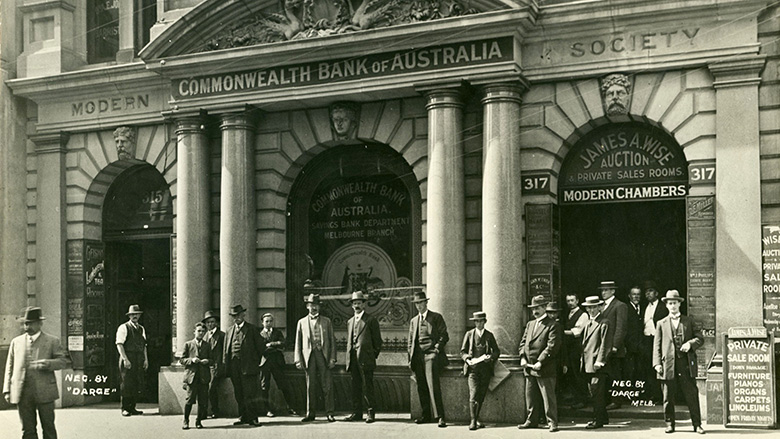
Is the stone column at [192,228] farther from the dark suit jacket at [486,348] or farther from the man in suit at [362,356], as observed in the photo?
the dark suit jacket at [486,348]

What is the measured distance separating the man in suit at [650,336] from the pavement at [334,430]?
798 millimetres

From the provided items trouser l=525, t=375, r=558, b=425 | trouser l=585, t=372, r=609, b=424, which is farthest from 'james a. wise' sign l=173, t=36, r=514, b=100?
trouser l=585, t=372, r=609, b=424

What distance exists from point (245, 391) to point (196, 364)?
90 centimetres

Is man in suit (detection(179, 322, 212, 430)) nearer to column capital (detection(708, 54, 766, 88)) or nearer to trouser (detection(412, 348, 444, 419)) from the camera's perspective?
trouser (detection(412, 348, 444, 419))

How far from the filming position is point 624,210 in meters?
16.2

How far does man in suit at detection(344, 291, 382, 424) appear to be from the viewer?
48.5 feet

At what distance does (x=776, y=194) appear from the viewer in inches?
537

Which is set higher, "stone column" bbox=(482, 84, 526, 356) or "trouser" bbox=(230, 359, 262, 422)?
"stone column" bbox=(482, 84, 526, 356)

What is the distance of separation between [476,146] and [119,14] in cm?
838

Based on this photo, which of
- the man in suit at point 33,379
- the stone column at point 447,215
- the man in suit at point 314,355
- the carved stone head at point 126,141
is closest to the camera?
the man in suit at point 33,379

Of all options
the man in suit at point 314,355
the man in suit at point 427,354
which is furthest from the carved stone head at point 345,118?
the man in suit at point 427,354

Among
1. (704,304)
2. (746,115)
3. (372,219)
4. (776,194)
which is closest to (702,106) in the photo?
(746,115)

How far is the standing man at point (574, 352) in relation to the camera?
14.4 meters

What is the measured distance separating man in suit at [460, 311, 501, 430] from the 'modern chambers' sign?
284 centimetres
